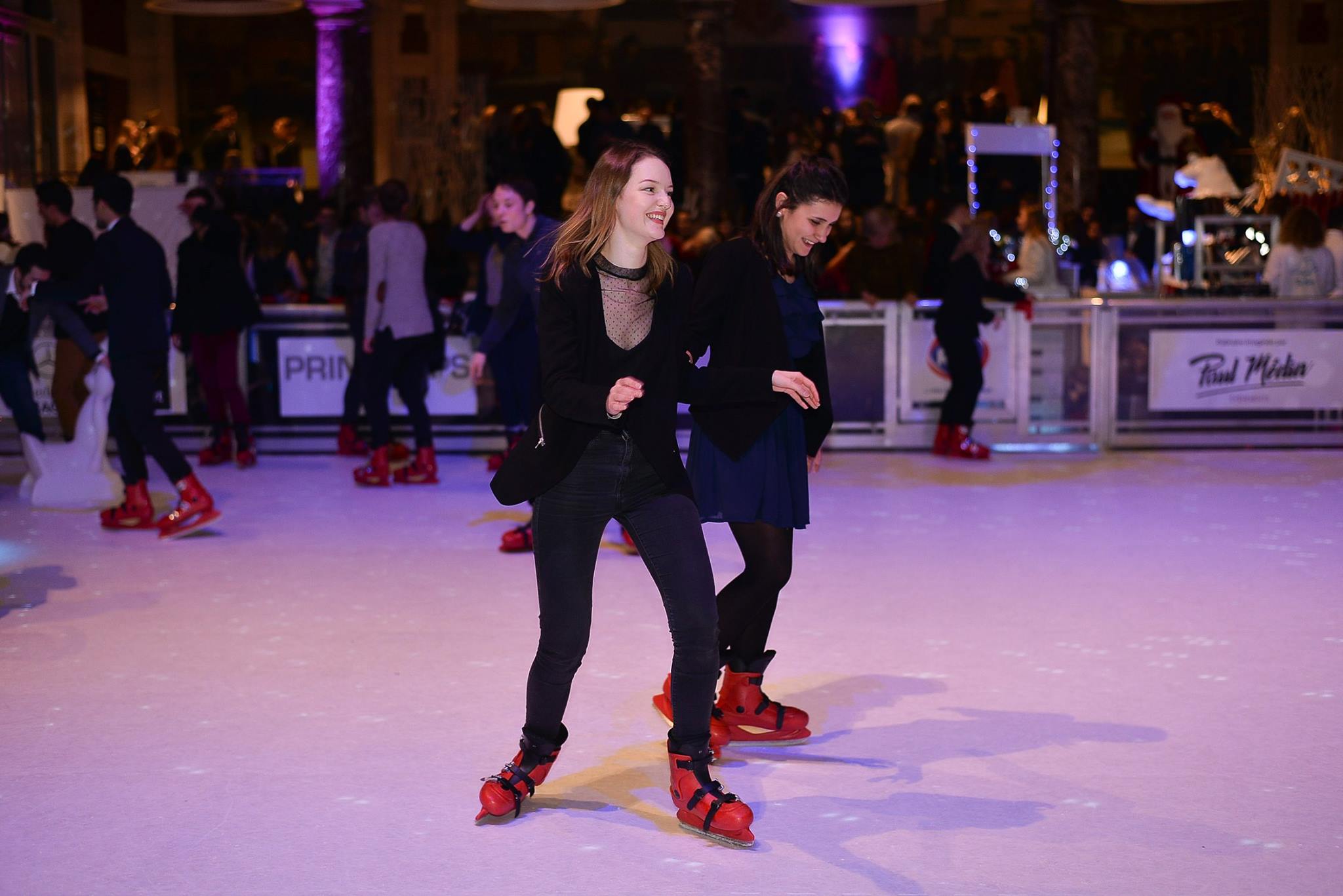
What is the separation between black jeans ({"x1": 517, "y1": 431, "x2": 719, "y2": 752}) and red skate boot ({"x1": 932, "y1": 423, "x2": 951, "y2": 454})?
239 inches

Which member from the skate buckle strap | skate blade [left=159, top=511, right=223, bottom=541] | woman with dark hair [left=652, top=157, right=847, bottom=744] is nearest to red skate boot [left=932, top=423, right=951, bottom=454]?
skate blade [left=159, top=511, right=223, bottom=541]

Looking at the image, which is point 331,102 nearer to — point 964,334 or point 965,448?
point 964,334

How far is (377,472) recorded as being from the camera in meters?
7.92

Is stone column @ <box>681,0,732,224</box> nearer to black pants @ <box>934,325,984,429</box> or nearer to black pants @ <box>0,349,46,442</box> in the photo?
black pants @ <box>934,325,984,429</box>

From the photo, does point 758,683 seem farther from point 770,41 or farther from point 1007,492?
point 770,41

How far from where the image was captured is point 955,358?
8797 mm

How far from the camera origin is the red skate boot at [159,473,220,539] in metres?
6.44

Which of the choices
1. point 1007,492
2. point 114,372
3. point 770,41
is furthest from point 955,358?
point 770,41

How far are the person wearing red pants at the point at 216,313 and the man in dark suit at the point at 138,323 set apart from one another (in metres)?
1.80

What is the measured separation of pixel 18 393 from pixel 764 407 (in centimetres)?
527

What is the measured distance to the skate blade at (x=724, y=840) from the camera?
2.99m

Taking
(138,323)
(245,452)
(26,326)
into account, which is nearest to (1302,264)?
(245,452)

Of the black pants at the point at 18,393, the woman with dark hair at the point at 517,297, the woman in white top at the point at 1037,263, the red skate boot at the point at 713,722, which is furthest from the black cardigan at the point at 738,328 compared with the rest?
the woman in white top at the point at 1037,263

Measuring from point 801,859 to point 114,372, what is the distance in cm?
430
